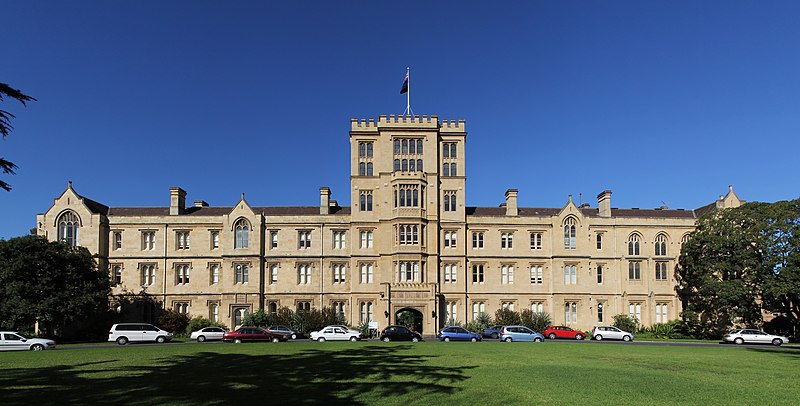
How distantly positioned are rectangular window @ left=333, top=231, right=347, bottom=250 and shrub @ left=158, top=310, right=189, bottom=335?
16.1m

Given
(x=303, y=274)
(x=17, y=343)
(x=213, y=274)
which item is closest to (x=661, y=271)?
(x=303, y=274)

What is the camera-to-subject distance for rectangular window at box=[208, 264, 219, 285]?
194 ft

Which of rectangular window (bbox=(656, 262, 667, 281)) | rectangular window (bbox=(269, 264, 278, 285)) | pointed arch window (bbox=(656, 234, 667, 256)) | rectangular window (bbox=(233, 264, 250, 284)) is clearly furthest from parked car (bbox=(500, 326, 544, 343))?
rectangular window (bbox=(233, 264, 250, 284))

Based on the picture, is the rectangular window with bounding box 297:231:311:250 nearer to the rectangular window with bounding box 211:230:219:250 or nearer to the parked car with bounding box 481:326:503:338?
the rectangular window with bounding box 211:230:219:250

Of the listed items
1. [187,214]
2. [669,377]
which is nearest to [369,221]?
[187,214]

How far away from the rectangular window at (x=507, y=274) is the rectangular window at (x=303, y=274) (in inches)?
776

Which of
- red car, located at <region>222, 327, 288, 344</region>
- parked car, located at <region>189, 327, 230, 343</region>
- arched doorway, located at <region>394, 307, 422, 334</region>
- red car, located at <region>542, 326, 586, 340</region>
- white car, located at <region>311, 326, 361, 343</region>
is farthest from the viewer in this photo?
arched doorway, located at <region>394, 307, 422, 334</region>

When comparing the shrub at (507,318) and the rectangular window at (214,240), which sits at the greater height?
the rectangular window at (214,240)

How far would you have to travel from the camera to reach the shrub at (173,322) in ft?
181

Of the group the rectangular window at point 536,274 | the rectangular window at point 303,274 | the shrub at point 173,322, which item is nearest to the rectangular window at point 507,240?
the rectangular window at point 536,274

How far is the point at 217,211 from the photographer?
61.7 metres

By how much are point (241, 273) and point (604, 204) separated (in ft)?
126

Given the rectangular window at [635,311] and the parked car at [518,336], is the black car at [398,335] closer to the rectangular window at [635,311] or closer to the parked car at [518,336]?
the parked car at [518,336]

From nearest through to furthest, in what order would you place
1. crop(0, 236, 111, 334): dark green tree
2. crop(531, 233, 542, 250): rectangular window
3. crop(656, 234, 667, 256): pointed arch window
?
crop(0, 236, 111, 334): dark green tree
crop(656, 234, 667, 256): pointed arch window
crop(531, 233, 542, 250): rectangular window
